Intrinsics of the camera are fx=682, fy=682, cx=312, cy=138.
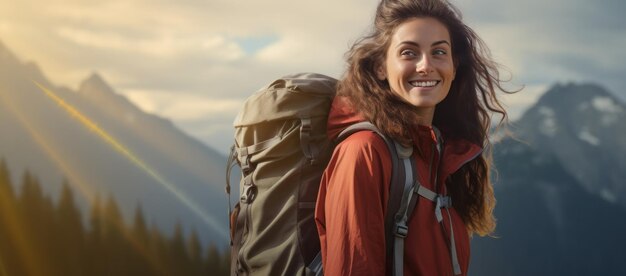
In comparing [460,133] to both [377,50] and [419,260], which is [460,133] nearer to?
[377,50]

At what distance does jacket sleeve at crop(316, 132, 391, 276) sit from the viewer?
2.83 metres

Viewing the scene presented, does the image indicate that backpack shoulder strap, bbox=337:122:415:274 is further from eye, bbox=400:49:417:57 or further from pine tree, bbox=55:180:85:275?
pine tree, bbox=55:180:85:275

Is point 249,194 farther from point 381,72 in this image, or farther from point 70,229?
point 70,229

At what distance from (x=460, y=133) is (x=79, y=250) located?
45.3ft

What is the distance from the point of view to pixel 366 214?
284 centimetres

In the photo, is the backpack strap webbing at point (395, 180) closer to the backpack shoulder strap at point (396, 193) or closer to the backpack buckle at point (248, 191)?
the backpack shoulder strap at point (396, 193)

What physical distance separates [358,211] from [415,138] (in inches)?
21.0

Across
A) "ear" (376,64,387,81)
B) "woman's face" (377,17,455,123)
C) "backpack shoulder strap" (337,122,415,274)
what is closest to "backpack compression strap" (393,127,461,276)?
"backpack shoulder strap" (337,122,415,274)

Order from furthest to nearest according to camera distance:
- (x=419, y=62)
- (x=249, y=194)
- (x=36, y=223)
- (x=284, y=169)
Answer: (x=36, y=223) → (x=249, y=194) → (x=284, y=169) → (x=419, y=62)

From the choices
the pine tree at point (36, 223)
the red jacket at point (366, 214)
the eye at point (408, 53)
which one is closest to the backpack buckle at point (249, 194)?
the red jacket at point (366, 214)

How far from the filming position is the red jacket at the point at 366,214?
2.84 m

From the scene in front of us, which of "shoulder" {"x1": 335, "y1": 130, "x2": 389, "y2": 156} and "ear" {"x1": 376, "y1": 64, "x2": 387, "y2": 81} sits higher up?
"ear" {"x1": 376, "y1": 64, "x2": 387, "y2": 81}

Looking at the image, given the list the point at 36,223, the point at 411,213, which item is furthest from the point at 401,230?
the point at 36,223

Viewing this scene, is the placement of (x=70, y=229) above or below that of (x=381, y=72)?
below
